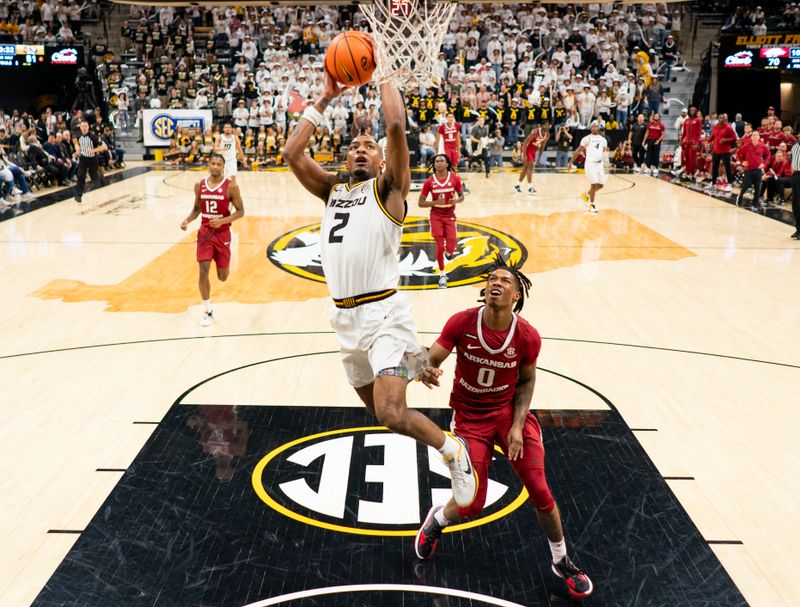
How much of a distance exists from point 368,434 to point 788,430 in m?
3.23

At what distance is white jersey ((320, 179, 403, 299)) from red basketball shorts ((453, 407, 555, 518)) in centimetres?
89

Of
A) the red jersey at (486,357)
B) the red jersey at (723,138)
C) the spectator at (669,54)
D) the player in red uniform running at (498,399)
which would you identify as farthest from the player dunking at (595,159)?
the spectator at (669,54)

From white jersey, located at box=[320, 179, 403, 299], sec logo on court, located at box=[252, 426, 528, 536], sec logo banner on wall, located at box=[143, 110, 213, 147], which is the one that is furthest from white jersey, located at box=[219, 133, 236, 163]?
white jersey, located at box=[320, 179, 403, 299]

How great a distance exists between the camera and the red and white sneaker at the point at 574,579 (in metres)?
3.80

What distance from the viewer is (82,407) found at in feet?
20.4

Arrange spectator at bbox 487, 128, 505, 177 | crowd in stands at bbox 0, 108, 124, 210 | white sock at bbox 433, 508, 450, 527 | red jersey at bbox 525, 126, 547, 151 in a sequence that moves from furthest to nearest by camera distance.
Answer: spectator at bbox 487, 128, 505, 177 < red jersey at bbox 525, 126, 547, 151 < crowd in stands at bbox 0, 108, 124, 210 < white sock at bbox 433, 508, 450, 527

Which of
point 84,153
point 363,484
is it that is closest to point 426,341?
point 363,484

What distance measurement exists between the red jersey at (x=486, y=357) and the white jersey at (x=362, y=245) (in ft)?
1.54

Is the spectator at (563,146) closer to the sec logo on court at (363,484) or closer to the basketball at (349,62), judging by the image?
the sec logo on court at (363,484)

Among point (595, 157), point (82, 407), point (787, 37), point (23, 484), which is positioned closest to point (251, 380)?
point (82, 407)

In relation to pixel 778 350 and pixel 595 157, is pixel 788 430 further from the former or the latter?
pixel 595 157

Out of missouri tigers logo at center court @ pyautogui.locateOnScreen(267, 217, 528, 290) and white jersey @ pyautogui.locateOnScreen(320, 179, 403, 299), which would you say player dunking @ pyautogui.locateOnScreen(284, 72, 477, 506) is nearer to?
white jersey @ pyautogui.locateOnScreen(320, 179, 403, 299)

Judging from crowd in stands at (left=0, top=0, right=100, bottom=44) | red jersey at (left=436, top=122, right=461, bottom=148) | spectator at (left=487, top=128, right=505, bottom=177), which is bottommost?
spectator at (left=487, top=128, right=505, bottom=177)

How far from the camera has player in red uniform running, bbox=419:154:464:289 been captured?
32.2 feet
